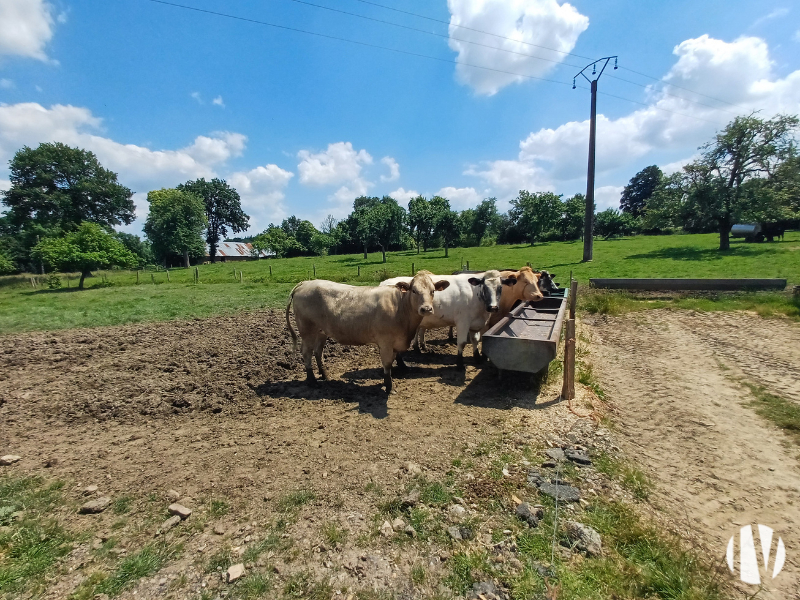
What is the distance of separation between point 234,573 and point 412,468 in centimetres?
196

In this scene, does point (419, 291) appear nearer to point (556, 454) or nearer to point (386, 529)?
point (556, 454)

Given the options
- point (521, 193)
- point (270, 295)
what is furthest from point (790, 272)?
point (521, 193)

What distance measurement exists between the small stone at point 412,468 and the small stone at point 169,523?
2.27 meters

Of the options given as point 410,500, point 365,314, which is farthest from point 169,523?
point 365,314

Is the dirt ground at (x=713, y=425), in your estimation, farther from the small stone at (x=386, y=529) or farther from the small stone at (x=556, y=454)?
the small stone at (x=386, y=529)

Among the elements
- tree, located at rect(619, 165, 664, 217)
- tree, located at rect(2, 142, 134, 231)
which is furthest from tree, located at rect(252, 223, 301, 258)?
tree, located at rect(619, 165, 664, 217)

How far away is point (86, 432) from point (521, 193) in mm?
68576

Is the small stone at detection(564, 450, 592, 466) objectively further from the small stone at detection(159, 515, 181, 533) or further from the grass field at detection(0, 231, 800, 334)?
the grass field at detection(0, 231, 800, 334)

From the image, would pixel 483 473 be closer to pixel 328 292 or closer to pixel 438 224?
pixel 328 292

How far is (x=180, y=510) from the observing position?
3.37 metres

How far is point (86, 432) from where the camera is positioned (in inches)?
195

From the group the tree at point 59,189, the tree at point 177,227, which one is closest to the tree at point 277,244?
the tree at point 177,227

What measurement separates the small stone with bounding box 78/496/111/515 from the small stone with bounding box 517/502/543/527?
13.3 ft

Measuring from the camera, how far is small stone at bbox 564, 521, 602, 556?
9.59 feet
